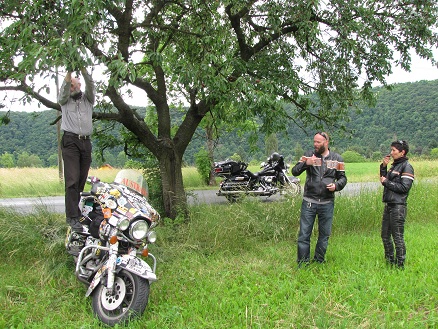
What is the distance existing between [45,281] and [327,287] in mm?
3244

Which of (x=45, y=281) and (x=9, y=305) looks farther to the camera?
(x=45, y=281)

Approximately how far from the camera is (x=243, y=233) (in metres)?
6.20

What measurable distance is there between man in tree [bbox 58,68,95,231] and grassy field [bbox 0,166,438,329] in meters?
0.96

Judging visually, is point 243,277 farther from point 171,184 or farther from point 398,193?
point 171,184

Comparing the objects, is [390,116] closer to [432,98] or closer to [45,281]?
[432,98]

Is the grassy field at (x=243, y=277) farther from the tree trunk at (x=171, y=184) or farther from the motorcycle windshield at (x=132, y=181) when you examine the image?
the motorcycle windshield at (x=132, y=181)

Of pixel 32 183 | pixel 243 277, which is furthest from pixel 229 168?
pixel 32 183

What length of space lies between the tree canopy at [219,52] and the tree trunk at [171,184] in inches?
0.8

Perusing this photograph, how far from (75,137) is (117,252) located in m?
1.55

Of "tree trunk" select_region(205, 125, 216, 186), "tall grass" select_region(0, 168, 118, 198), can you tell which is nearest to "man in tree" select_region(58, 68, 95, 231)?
"tall grass" select_region(0, 168, 118, 198)

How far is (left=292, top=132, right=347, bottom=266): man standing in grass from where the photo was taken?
4840 millimetres

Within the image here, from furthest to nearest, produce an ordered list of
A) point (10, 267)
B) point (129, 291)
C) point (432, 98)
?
1. point (432, 98)
2. point (10, 267)
3. point (129, 291)

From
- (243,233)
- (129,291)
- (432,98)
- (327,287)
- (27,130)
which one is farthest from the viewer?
(432,98)

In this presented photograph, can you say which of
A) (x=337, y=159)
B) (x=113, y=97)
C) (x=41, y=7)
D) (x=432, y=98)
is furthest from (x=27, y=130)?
(x=432, y=98)
